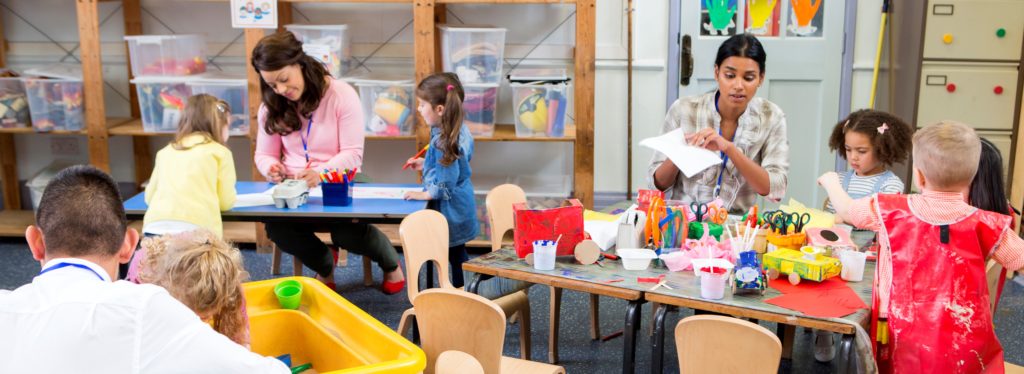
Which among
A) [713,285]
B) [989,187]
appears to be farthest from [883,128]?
[713,285]

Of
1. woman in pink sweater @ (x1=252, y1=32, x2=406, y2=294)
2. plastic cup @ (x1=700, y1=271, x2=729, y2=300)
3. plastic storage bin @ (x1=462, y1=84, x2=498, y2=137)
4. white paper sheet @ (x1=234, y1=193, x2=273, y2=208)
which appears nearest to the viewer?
plastic cup @ (x1=700, y1=271, x2=729, y2=300)

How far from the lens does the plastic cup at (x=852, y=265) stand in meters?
2.31

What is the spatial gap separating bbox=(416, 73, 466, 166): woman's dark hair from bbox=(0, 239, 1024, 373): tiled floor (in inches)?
29.6

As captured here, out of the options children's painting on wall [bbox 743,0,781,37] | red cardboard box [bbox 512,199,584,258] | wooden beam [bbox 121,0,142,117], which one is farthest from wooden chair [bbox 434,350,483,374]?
wooden beam [bbox 121,0,142,117]

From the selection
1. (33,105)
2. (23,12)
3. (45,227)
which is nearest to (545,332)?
(45,227)

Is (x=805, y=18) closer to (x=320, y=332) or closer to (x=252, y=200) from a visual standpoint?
(x=252, y=200)

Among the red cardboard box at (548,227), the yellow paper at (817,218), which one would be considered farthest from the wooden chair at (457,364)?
the yellow paper at (817,218)

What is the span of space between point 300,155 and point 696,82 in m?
2.20

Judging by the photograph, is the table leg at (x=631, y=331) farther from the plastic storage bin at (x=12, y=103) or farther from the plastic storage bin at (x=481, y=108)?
the plastic storage bin at (x=12, y=103)

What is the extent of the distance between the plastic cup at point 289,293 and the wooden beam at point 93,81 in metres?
2.67

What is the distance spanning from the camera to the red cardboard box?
2.52 metres

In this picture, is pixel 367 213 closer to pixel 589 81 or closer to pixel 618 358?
pixel 618 358

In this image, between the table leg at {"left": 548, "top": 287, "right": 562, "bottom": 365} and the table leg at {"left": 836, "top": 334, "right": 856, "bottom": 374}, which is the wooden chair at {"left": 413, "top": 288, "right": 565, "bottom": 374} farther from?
the table leg at {"left": 548, "top": 287, "right": 562, "bottom": 365}

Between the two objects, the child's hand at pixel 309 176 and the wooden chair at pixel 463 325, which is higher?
the child's hand at pixel 309 176
